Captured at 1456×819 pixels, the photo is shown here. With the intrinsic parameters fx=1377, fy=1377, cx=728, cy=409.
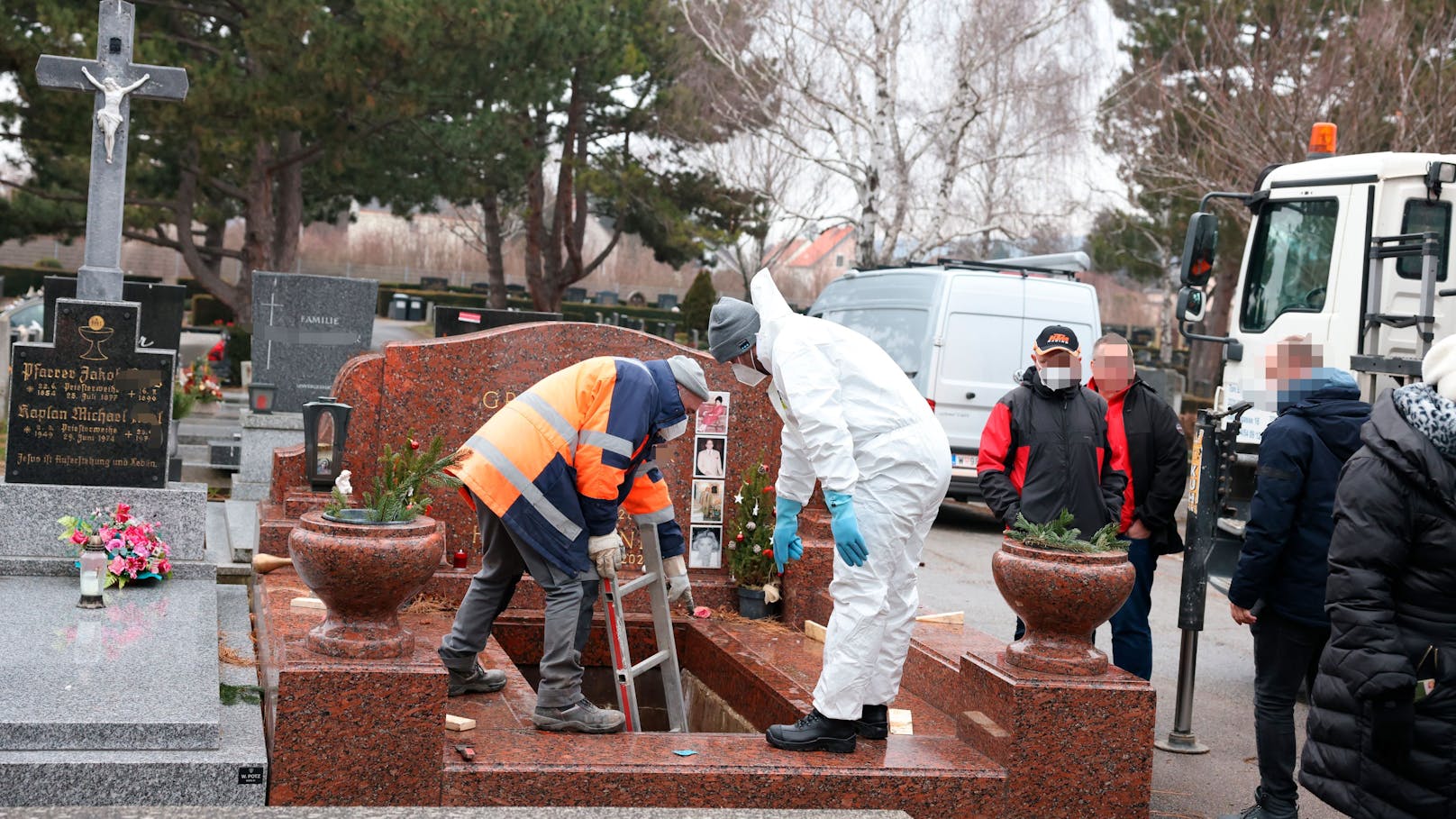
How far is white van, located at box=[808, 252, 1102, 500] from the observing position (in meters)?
13.1

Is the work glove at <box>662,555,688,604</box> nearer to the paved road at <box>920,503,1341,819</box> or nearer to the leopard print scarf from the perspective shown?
the paved road at <box>920,503,1341,819</box>

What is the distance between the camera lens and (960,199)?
30.6 metres

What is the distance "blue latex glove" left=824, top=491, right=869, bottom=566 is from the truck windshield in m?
5.40

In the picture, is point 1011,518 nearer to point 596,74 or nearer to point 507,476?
point 507,476

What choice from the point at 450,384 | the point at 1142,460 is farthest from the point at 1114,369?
the point at 450,384

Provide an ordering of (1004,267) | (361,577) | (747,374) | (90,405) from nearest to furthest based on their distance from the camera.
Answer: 1. (361,577)
2. (747,374)
3. (90,405)
4. (1004,267)

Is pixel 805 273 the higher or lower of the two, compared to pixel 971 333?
higher

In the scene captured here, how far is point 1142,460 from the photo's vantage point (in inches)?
254

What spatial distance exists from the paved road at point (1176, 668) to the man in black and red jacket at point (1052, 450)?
119 cm

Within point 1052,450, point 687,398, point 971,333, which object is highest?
point 971,333

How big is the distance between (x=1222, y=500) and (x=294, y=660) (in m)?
4.22

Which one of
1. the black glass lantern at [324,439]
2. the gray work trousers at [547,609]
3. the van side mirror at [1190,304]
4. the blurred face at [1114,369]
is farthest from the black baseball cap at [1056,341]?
the van side mirror at [1190,304]

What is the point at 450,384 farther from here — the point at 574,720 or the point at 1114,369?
the point at 1114,369

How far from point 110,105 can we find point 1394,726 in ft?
28.0
